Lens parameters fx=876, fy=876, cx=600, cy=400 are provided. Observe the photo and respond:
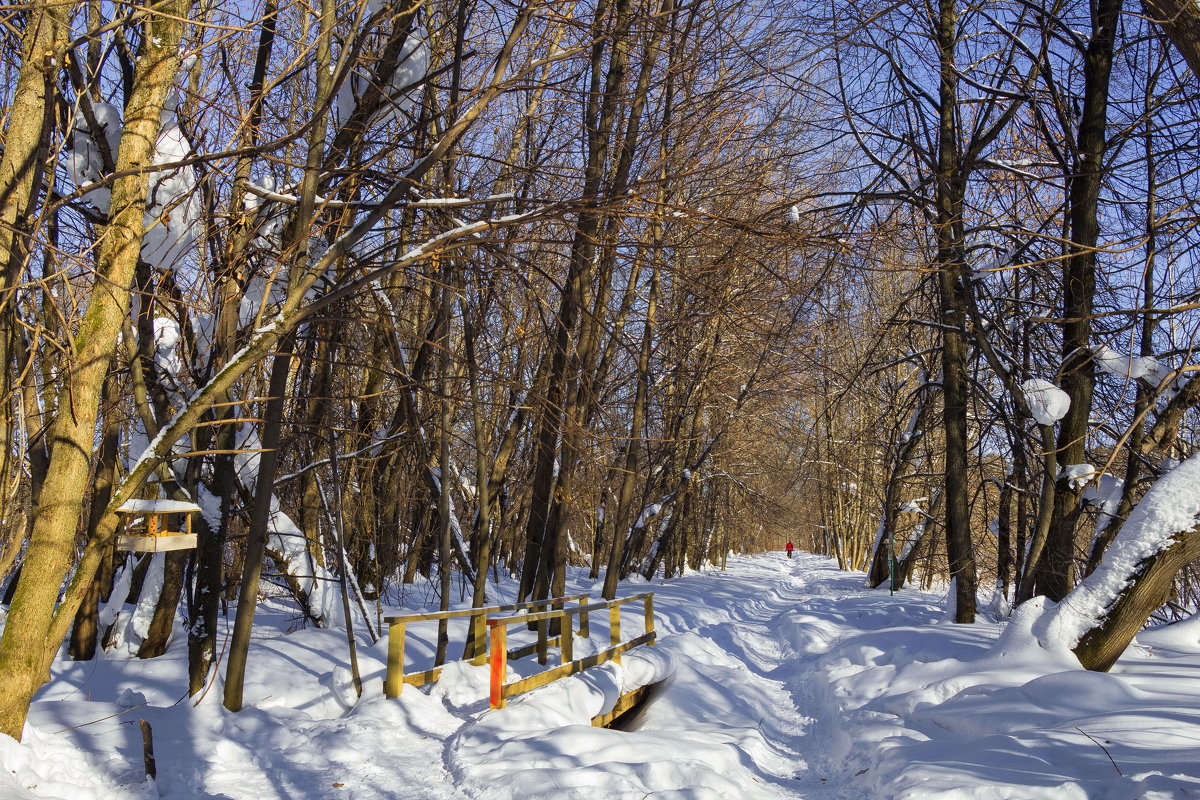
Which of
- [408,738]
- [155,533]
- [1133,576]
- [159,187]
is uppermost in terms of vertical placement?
[159,187]

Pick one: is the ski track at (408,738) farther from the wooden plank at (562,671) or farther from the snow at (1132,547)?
the snow at (1132,547)

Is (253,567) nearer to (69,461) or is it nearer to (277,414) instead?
(277,414)

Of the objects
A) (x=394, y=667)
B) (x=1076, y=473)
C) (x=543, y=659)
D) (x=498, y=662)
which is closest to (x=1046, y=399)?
(x=1076, y=473)

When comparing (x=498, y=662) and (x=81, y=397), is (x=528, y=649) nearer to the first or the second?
(x=498, y=662)

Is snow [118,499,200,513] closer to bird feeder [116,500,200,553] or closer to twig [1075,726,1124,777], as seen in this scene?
bird feeder [116,500,200,553]

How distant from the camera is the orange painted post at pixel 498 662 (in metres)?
6.17

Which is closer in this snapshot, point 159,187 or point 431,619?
point 159,187

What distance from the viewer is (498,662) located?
20.4 feet

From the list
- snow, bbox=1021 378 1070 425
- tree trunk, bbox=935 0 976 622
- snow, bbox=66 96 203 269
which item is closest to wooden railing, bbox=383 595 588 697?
snow, bbox=66 96 203 269

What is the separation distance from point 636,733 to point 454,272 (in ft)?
11.9

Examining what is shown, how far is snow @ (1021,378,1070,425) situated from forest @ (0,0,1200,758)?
78 millimetres

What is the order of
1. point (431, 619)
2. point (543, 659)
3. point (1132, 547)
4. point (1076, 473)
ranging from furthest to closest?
point (543, 659) → point (1076, 473) → point (431, 619) → point (1132, 547)

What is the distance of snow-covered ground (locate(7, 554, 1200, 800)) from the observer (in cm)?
453

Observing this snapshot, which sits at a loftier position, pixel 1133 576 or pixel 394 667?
pixel 1133 576
